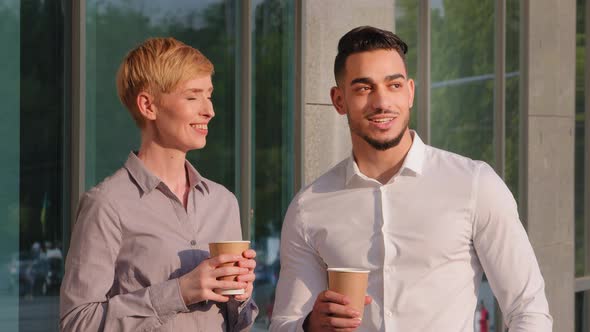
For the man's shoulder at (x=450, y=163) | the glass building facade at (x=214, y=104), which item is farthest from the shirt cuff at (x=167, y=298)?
the glass building facade at (x=214, y=104)

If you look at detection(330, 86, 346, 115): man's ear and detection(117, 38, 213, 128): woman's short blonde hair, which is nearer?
detection(117, 38, 213, 128): woman's short blonde hair

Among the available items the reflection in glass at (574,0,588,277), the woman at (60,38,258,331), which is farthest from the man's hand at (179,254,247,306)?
the reflection in glass at (574,0,588,277)

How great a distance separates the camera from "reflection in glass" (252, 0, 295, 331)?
22.7 feet

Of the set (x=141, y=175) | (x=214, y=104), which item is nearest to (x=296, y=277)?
(x=141, y=175)

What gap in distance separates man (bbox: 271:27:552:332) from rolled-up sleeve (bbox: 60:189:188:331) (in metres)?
0.47

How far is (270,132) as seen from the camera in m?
7.01

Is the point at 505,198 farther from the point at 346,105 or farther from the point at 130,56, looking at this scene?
the point at 130,56

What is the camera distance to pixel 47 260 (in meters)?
5.55

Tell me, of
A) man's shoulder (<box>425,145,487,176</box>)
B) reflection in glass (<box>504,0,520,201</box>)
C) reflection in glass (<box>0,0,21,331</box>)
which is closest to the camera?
man's shoulder (<box>425,145,487,176</box>)

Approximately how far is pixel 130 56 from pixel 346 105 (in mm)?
766

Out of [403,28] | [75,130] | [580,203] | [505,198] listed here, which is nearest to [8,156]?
[75,130]

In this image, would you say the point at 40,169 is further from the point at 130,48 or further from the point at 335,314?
the point at 335,314

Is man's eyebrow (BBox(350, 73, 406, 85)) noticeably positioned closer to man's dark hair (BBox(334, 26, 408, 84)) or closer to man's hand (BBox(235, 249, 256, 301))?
man's dark hair (BBox(334, 26, 408, 84))

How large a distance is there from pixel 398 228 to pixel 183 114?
2.76ft
